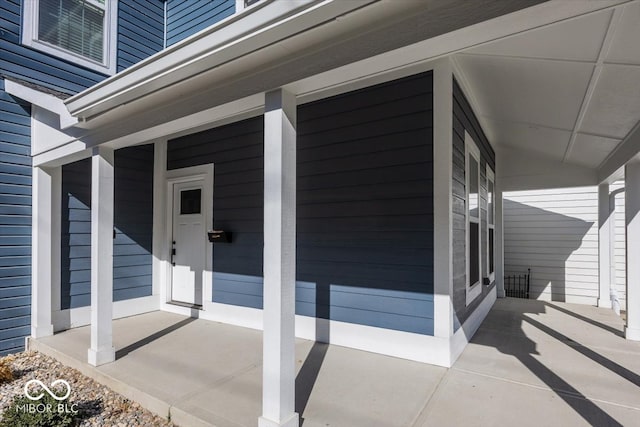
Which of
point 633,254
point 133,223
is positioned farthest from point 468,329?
point 133,223

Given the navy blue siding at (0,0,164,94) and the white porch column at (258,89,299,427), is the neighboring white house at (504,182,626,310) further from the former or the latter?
the navy blue siding at (0,0,164,94)

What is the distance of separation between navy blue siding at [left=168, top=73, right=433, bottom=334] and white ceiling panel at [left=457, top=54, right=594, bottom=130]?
1.86 feet

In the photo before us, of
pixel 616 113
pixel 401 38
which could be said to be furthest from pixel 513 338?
pixel 401 38

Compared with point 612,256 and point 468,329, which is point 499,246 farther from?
point 468,329

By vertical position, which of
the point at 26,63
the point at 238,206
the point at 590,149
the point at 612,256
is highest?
the point at 26,63

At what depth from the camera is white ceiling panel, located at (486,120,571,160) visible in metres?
4.46

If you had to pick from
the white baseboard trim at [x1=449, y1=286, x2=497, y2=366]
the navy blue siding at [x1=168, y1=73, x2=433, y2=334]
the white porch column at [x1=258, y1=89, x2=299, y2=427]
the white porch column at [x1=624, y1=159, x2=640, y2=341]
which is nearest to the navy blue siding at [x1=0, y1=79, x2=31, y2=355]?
the navy blue siding at [x1=168, y1=73, x2=433, y2=334]

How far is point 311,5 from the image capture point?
154 centimetres

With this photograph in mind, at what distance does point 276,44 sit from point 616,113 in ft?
10.6

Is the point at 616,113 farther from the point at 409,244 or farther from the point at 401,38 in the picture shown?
the point at 401,38

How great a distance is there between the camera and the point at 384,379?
2.85m

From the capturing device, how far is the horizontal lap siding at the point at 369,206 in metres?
3.26

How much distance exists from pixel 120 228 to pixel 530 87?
5.07 metres

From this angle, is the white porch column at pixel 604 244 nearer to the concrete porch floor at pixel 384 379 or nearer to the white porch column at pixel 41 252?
the concrete porch floor at pixel 384 379
